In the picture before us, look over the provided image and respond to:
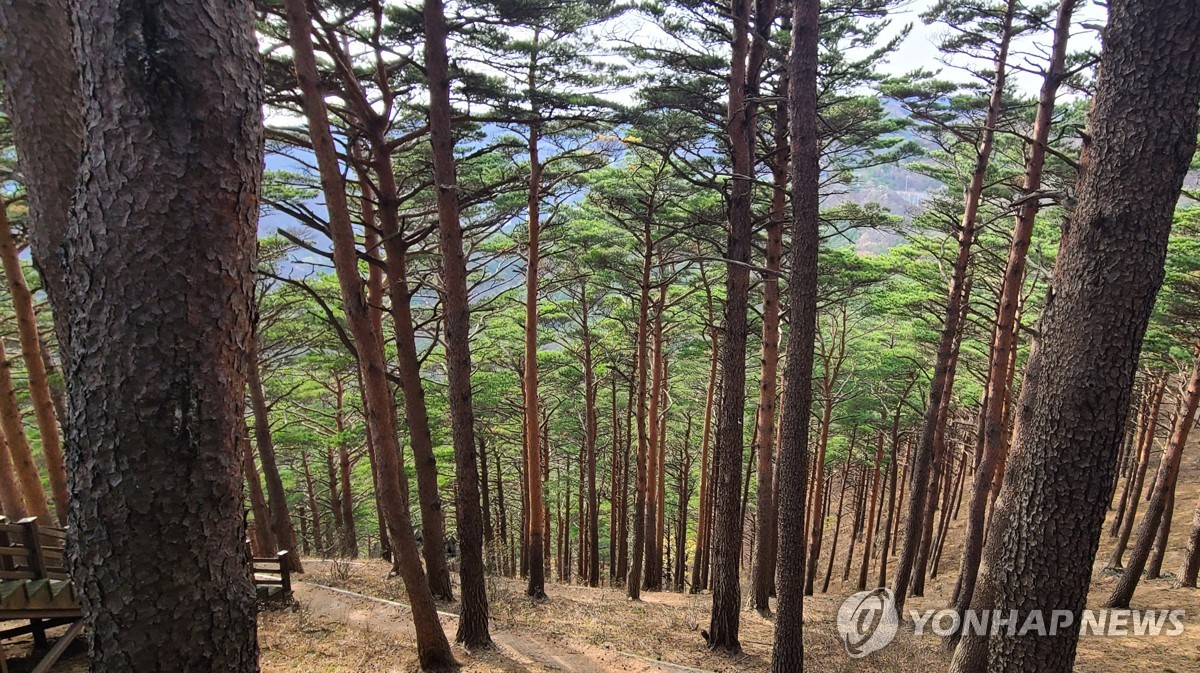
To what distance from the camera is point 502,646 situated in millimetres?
7211

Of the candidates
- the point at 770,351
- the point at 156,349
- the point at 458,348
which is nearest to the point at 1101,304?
the point at 156,349

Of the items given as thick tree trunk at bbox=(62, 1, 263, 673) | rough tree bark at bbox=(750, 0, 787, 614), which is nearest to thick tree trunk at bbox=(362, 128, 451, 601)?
thick tree trunk at bbox=(62, 1, 263, 673)

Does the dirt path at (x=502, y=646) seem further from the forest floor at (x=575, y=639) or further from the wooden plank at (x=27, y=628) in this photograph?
the wooden plank at (x=27, y=628)

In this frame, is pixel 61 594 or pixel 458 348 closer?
pixel 61 594

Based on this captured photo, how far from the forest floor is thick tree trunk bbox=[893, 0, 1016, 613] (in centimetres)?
160

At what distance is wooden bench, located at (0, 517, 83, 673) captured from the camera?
496 cm

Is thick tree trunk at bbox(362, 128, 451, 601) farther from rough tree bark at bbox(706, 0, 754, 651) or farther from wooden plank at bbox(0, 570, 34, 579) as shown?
rough tree bark at bbox(706, 0, 754, 651)

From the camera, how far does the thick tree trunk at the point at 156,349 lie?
1.75 meters

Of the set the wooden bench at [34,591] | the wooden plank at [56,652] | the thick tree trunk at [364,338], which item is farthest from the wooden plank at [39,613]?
the thick tree trunk at [364,338]

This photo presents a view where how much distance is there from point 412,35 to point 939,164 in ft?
41.9

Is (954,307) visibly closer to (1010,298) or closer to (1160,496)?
(1010,298)

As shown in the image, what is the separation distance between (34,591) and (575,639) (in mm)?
5819

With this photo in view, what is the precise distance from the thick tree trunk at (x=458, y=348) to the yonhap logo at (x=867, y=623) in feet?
18.7

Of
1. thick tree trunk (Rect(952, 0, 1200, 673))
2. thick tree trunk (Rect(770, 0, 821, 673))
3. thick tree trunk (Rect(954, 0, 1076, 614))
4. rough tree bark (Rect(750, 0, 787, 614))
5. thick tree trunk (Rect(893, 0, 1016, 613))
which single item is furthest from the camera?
thick tree trunk (Rect(893, 0, 1016, 613))
